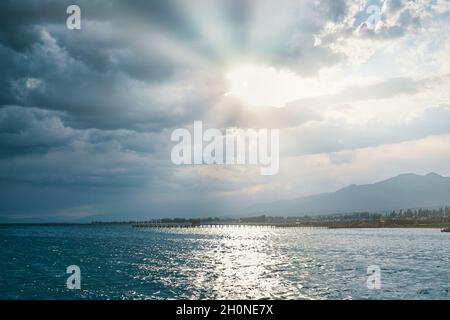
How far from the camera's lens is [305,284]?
53.9m

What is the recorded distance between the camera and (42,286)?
56.7 metres

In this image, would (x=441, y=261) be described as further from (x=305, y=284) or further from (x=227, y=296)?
(x=227, y=296)
